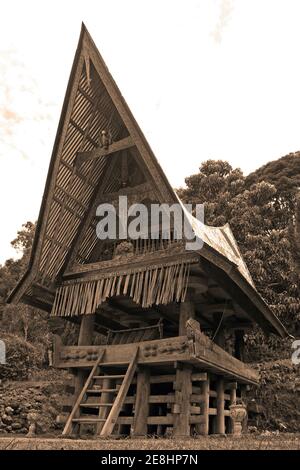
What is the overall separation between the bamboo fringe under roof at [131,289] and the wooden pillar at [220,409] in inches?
110

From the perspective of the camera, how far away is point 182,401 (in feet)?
31.9

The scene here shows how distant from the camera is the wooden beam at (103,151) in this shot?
39.0 ft

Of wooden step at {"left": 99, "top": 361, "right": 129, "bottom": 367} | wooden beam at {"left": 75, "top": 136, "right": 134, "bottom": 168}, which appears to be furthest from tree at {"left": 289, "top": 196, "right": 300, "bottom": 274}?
wooden step at {"left": 99, "top": 361, "right": 129, "bottom": 367}

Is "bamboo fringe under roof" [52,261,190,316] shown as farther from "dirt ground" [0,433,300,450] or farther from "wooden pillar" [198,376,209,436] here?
"dirt ground" [0,433,300,450]

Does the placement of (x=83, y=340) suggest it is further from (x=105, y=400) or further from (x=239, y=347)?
(x=239, y=347)

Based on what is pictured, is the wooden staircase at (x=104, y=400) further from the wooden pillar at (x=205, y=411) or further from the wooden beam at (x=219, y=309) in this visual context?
the wooden beam at (x=219, y=309)

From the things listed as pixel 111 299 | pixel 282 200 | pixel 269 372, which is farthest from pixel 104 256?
pixel 282 200

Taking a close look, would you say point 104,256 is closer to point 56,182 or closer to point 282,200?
point 56,182

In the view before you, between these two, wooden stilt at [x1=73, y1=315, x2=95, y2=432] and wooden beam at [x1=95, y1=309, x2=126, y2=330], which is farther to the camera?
wooden beam at [x1=95, y1=309, x2=126, y2=330]

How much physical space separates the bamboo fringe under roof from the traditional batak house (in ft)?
0.09

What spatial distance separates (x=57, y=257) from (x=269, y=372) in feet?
40.6

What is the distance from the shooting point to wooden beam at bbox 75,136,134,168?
468 inches

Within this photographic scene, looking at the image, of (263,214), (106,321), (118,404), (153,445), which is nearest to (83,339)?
(106,321)

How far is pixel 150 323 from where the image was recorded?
46.8ft
